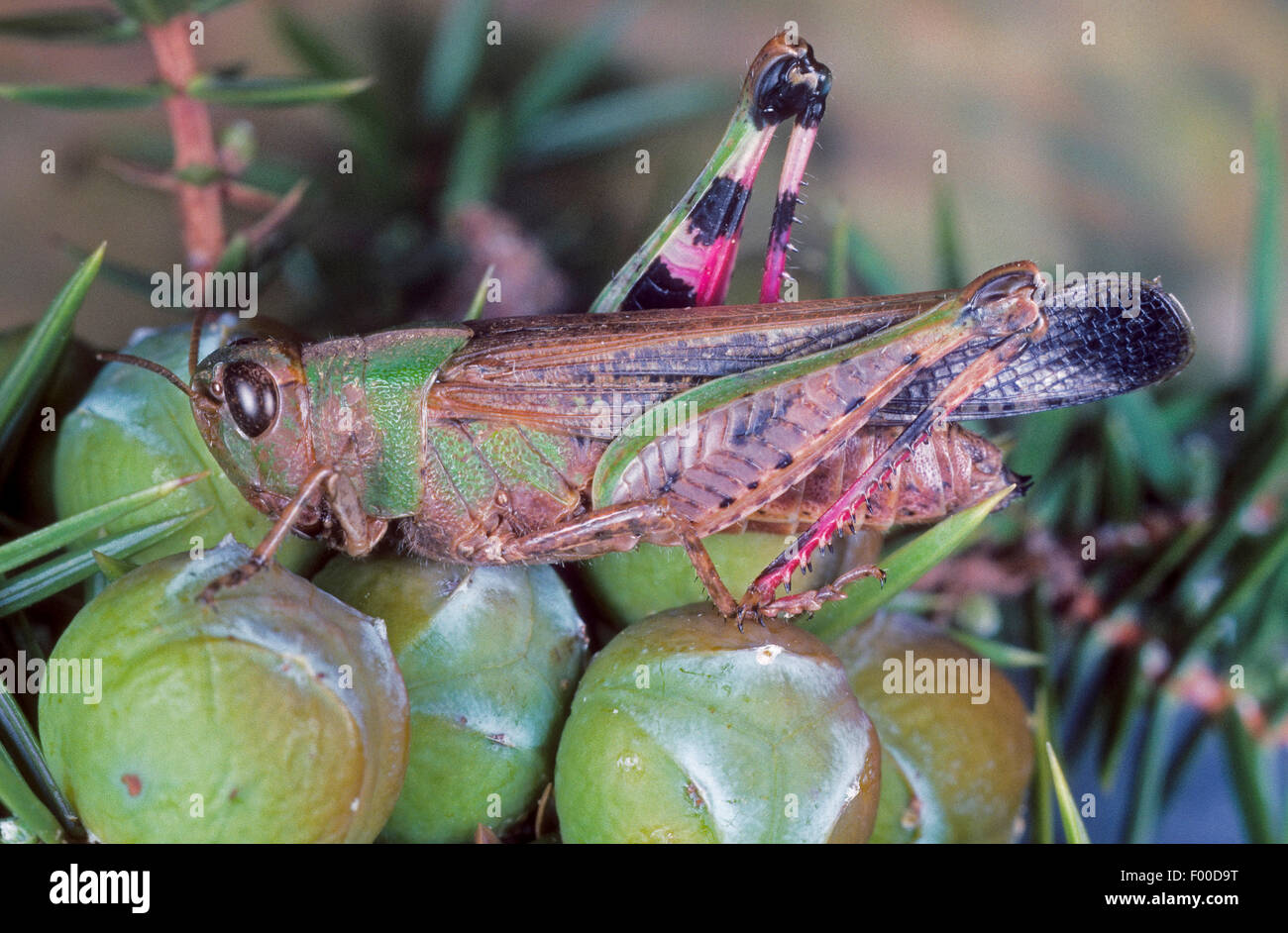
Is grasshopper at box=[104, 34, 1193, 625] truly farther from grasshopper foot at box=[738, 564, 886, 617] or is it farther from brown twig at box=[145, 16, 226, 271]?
brown twig at box=[145, 16, 226, 271]

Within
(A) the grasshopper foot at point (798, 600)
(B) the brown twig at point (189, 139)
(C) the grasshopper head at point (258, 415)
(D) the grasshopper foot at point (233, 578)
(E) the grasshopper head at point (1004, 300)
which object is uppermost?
(B) the brown twig at point (189, 139)

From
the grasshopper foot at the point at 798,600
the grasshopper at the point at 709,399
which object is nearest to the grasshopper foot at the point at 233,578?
the grasshopper at the point at 709,399

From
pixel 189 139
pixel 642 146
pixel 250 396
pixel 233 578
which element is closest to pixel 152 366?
Answer: pixel 250 396

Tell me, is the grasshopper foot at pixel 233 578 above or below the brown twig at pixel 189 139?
below

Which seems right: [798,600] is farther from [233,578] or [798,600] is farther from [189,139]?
[189,139]

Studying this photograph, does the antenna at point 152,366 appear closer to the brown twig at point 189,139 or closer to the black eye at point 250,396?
the black eye at point 250,396

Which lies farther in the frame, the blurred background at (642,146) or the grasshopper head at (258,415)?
the blurred background at (642,146)

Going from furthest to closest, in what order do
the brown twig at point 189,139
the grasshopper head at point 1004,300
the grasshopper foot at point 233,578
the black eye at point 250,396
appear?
the brown twig at point 189,139 < the grasshopper head at point 1004,300 < the black eye at point 250,396 < the grasshopper foot at point 233,578

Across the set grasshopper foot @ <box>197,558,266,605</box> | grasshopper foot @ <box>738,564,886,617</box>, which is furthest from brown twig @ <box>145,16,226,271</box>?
grasshopper foot @ <box>738,564,886,617</box>

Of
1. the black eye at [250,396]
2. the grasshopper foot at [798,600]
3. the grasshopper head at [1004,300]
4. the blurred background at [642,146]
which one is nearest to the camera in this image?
the grasshopper foot at [798,600]

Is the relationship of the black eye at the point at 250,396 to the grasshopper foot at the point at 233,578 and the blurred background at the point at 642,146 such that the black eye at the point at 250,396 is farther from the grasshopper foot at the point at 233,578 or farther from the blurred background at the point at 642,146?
the blurred background at the point at 642,146
